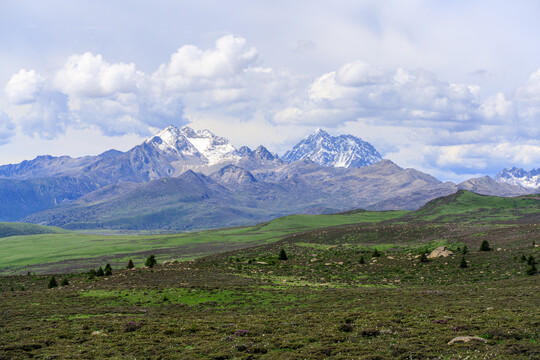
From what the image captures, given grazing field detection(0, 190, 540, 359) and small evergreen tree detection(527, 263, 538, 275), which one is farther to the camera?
small evergreen tree detection(527, 263, 538, 275)

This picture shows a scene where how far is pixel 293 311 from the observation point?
4169cm

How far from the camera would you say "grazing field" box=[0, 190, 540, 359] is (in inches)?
985

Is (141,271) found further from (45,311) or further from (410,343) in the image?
(410,343)

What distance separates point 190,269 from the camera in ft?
257

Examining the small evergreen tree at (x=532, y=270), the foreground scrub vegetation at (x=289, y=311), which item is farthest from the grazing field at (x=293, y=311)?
the small evergreen tree at (x=532, y=270)

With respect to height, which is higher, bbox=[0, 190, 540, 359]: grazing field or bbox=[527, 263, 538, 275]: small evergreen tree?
bbox=[0, 190, 540, 359]: grazing field

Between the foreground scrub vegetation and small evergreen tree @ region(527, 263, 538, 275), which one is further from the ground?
the foreground scrub vegetation

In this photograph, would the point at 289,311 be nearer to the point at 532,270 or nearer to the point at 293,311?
the point at 293,311

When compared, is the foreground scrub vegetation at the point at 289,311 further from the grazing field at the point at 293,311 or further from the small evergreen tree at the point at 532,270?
the small evergreen tree at the point at 532,270

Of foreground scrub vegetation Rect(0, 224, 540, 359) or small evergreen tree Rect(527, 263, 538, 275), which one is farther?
small evergreen tree Rect(527, 263, 538, 275)

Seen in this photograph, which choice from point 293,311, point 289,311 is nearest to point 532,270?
point 293,311

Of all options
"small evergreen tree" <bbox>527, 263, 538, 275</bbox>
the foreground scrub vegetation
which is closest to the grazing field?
the foreground scrub vegetation

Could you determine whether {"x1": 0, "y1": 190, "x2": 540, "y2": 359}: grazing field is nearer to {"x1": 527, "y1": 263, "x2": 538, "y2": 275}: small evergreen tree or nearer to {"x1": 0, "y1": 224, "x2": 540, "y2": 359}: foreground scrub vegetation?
{"x1": 0, "y1": 224, "x2": 540, "y2": 359}: foreground scrub vegetation

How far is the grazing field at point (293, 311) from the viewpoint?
25031 mm
